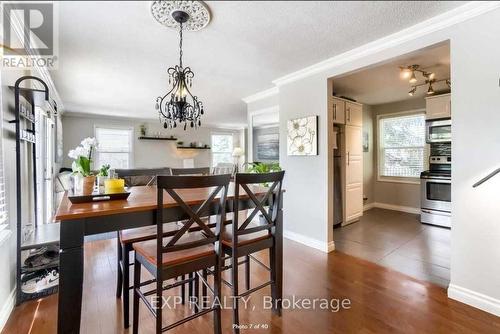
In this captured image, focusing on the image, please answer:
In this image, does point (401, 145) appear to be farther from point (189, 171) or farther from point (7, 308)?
point (7, 308)

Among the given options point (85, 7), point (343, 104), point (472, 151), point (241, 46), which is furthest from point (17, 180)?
point (343, 104)

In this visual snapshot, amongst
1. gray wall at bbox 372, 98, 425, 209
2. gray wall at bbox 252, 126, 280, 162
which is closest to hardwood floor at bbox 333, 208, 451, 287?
gray wall at bbox 372, 98, 425, 209

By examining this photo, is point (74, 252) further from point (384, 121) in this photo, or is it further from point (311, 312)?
point (384, 121)

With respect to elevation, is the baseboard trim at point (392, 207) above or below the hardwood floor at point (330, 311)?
above

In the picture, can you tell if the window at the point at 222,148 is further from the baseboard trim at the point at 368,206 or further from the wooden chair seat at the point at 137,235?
the wooden chair seat at the point at 137,235

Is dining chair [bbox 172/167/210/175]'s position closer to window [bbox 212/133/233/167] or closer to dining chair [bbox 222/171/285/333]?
dining chair [bbox 222/171/285/333]

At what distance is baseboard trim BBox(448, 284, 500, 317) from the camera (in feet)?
5.95

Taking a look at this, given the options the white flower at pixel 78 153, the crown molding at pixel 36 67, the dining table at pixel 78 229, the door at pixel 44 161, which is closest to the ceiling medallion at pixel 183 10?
the crown molding at pixel 36 67

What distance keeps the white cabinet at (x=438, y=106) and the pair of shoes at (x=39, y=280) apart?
5590 millimetres

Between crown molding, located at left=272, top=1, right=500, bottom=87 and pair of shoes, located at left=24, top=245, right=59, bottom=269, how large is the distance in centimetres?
340

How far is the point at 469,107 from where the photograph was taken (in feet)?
6.34

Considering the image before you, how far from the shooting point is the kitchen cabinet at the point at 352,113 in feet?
13.4

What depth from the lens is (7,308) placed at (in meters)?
1.79

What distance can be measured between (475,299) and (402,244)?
1.33 m
